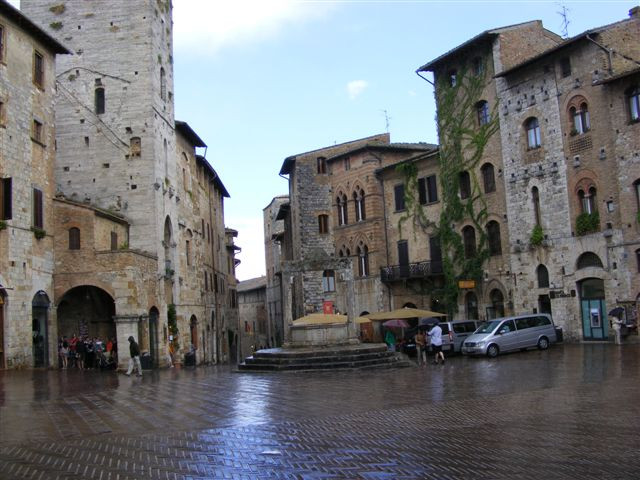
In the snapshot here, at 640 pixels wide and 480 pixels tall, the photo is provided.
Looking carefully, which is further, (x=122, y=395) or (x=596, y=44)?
(x=596, y=44)

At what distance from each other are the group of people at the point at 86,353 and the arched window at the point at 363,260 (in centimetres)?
1947

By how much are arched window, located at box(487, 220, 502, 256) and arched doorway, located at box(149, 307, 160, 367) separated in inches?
682

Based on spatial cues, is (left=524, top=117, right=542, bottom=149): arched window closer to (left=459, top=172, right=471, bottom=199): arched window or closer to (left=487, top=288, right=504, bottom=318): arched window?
(left=459, top=172, right=471, bottom=199): arched window

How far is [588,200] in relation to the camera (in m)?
30.9

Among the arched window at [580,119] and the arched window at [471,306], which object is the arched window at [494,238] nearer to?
the arched window at [471,306]

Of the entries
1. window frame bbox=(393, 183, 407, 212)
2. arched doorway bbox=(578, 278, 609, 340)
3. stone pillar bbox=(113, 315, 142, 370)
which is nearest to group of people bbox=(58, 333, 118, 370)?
stone pillar bbox=(113, 315, 142, 370)

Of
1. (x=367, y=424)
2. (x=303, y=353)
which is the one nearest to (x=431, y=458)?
(x=367, y=424)

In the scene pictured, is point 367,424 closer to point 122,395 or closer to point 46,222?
point 122,395

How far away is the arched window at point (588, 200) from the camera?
100ft

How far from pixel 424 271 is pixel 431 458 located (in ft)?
106

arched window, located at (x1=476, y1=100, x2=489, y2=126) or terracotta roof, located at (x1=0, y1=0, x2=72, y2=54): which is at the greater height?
terracotta roof, located at (x1=0, y1=0, x2=72, y2=54)

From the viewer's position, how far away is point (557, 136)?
3216cm

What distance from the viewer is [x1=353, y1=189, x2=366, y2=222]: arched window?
45.7 meters

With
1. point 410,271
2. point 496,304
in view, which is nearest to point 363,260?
point 410,271
